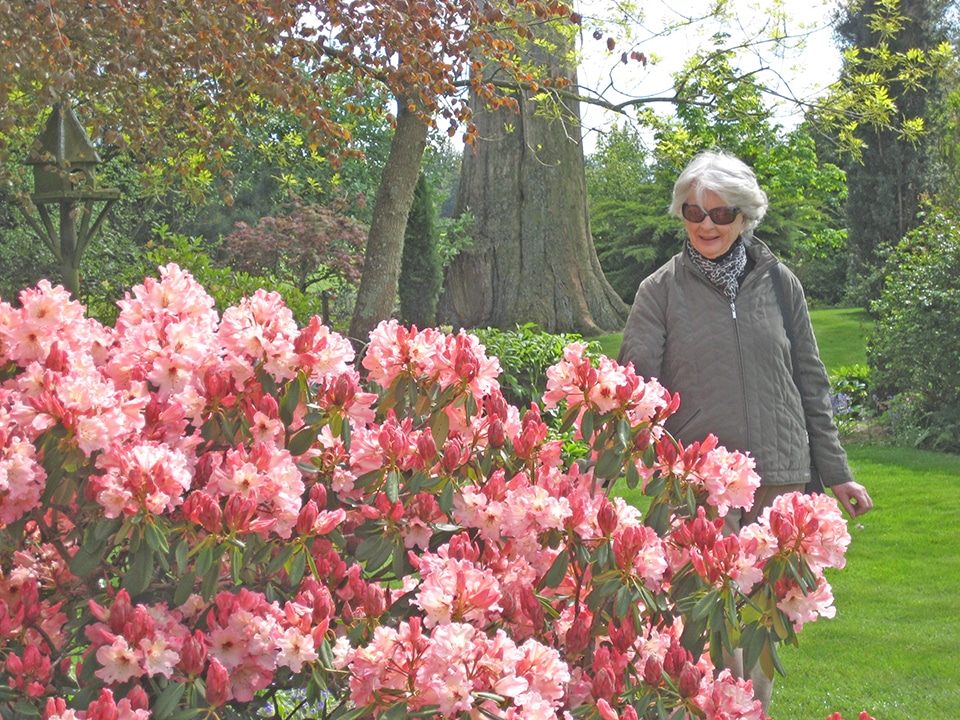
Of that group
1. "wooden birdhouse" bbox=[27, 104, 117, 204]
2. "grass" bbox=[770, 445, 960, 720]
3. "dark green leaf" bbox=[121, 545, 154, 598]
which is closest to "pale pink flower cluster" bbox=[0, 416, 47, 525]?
"dark green leaf" bbox=[121, 545, 154, 598]

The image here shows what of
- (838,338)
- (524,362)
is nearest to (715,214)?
→ (524,362)

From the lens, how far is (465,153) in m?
15.6

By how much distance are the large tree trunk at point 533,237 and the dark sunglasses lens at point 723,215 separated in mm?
11161

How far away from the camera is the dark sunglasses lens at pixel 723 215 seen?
3246 millimetres

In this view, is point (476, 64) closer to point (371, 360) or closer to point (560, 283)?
point (371, 360)

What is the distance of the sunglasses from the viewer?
A: 128 inches

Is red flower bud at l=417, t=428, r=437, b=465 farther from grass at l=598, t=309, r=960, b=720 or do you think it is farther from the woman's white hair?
grass at l=598, t=309, r=960, b=720

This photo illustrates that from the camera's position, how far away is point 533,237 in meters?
14.9

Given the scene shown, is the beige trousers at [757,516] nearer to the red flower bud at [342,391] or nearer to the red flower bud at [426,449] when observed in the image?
the red flower bud at [426,449]

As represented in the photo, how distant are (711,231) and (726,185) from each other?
0.15 meters

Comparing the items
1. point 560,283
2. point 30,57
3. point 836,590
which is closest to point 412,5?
point 30,57

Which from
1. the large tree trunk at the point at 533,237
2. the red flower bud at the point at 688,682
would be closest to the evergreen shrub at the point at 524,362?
the large tree trunk at the point at 533,237

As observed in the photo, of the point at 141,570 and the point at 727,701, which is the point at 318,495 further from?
the point at 727,701

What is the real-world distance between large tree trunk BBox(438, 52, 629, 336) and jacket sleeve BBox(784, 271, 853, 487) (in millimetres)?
11047
